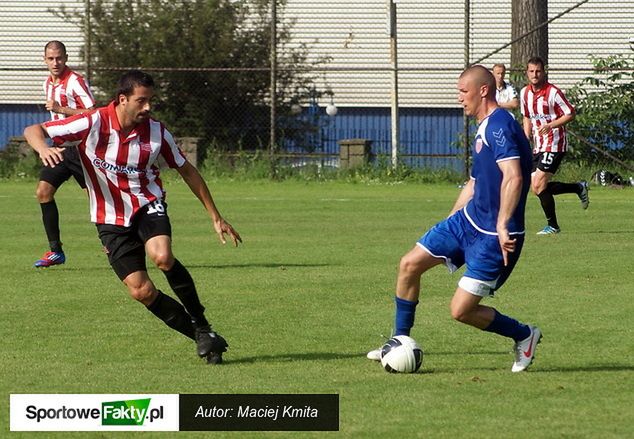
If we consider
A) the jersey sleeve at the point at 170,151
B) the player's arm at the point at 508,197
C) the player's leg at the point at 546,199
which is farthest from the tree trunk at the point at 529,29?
the player's arm at the point at 508,197

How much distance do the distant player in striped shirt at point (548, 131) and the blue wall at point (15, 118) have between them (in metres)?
21.1

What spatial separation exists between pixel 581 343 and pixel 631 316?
1.27m

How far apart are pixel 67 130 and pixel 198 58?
19717 millimetres

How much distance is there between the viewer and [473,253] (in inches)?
302

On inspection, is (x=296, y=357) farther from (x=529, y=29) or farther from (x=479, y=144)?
(x=529, y=29)

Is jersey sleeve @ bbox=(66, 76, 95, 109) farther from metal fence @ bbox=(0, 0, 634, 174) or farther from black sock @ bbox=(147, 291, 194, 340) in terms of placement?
Result: metal fence @ bbox=(0, 0, 634, 174)

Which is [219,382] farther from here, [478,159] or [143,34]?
[143,34]

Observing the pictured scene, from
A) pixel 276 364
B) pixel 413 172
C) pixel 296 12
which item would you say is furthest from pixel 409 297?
pixel 296 12

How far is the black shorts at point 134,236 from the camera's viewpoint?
8281 millimetres

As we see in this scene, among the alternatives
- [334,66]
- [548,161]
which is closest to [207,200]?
[548,161]

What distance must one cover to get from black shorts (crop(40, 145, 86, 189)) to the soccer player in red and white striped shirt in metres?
4.28

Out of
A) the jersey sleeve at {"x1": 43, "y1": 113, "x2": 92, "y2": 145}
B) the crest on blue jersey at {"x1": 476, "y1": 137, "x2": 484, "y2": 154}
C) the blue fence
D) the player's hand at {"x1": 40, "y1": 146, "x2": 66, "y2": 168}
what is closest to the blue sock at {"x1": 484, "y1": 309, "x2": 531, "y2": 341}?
the crest on blue jersey at {"x1": 476, "y1": 137, "x2": 484, "y2": 154}

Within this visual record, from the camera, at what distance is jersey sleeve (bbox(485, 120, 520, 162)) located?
24.5 ft

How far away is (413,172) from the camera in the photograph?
26078mm
